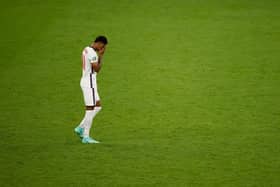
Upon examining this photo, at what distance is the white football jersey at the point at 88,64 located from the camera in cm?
1159

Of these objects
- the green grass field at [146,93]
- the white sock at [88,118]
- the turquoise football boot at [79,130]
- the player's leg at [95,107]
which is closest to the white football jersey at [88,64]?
the player's leg at [95,107]

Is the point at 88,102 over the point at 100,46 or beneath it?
beneath

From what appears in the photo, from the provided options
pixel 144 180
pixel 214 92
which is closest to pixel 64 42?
pixel 214 92

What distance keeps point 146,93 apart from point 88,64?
3565 millimetres

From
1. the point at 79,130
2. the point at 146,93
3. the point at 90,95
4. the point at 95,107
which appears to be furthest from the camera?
the point at 146,93

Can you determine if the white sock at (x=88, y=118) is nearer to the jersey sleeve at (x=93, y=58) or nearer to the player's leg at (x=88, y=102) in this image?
the player's leg at (x=88, y=102)

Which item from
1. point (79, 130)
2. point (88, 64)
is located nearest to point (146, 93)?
point (79, 130)

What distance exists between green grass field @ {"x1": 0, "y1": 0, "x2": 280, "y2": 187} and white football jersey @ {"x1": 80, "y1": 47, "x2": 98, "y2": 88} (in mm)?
1105

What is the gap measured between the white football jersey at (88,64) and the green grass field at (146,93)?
1105 millimetres

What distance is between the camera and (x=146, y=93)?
49.4 feet

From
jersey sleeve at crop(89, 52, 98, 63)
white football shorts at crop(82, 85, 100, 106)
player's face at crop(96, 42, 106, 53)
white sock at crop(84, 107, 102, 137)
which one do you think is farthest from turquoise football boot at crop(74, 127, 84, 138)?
player's face at crop(96, 42, 106, 53)

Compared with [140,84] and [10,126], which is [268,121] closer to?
[140,84]

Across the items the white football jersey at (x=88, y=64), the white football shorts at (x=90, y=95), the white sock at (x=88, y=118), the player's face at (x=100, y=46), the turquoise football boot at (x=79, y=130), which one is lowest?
the turquoise football boot at (x=79, y=130)

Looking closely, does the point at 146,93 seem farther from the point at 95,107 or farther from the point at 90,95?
the point at 90,95
